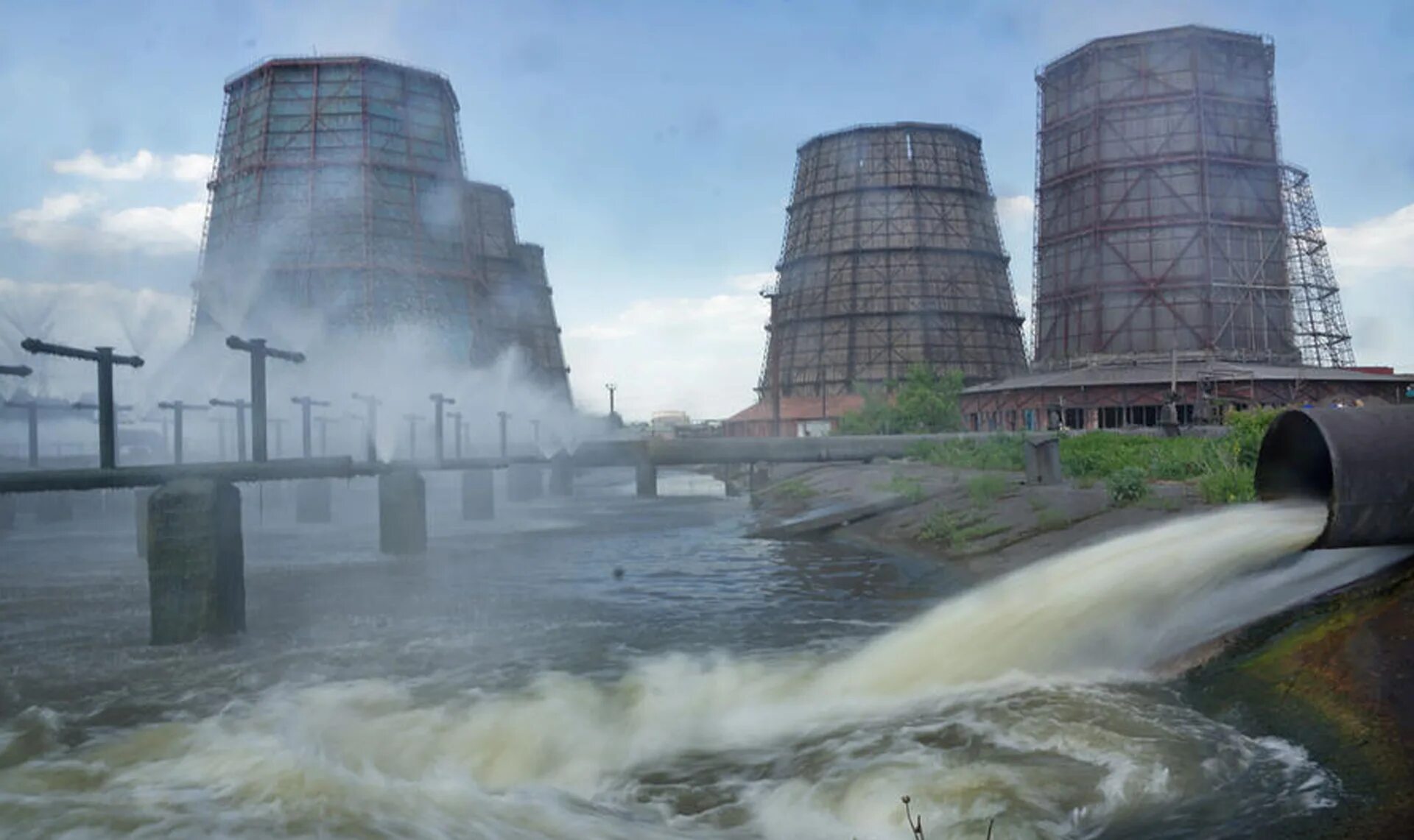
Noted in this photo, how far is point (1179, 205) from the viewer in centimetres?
4834

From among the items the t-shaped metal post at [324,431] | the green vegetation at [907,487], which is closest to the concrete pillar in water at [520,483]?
the t-shaped metal post at [324,431]

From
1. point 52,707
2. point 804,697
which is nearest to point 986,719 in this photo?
point 804,697

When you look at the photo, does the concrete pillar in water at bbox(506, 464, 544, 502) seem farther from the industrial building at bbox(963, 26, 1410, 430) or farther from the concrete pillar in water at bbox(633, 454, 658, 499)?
the industrial building at bbox(963, 26, 1410, 430)

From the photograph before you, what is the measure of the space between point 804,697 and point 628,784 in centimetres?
273

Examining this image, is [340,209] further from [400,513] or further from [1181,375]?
[1181,375]

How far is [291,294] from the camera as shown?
52000mm

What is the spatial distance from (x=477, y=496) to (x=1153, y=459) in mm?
23836

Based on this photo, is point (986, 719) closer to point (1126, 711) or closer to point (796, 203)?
point (1126, 711)

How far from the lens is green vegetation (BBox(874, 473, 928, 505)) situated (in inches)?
975

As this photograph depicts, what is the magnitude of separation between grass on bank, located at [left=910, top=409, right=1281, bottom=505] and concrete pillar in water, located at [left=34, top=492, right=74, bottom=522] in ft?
114

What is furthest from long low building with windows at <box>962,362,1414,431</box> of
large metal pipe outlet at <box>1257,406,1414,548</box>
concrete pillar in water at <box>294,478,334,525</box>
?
large metal pipe outlet at <box>1257,406,1414,548</box>

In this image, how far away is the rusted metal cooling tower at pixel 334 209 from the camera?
5231 centimetres

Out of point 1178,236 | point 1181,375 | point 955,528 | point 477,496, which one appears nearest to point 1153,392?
point 1181,375

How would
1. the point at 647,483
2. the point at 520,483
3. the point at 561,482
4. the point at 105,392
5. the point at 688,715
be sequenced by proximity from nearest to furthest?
1. the point at 688,715
2. the point at 105,392
3. the point at 647,483
4. the point at 520,483
5. the point at 561,482
